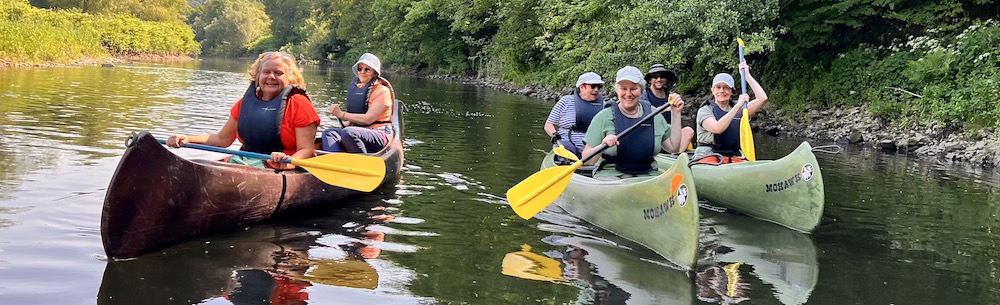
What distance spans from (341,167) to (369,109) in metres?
2.31

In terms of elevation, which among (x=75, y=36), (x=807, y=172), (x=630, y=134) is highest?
(x=630, y=134)

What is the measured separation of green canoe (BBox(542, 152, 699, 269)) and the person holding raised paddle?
2047 millimetres

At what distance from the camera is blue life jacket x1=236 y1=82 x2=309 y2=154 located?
19.4 ft

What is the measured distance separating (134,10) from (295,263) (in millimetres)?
60247

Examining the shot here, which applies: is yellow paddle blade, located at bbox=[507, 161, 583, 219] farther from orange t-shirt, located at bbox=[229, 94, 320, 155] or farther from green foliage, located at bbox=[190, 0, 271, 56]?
green foliage, located at bbox=[190, 0, 271, 56]

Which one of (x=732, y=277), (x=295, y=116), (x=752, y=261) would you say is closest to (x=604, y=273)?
(x=732, y=277)

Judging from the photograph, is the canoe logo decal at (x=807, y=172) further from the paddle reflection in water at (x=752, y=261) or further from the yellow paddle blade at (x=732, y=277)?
the yellow paddle blade at (x=732, y=277)

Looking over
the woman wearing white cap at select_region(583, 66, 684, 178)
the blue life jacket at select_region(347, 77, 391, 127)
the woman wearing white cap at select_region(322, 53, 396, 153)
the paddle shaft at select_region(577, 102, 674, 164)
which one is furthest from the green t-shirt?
the blue life jacket at select_region(347, 77, 391, 127)

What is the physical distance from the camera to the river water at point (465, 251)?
15.4 feet

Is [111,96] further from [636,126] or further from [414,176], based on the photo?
[636,126]

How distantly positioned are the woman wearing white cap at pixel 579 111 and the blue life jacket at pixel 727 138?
1.03 m

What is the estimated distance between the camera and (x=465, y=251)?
5.77m

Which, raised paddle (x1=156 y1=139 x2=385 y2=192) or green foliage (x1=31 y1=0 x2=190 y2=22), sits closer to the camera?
raised paddle (x1=156 y1=139 x2=385 y2=192)

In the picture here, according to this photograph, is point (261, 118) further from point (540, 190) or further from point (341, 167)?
point (540, 190)
